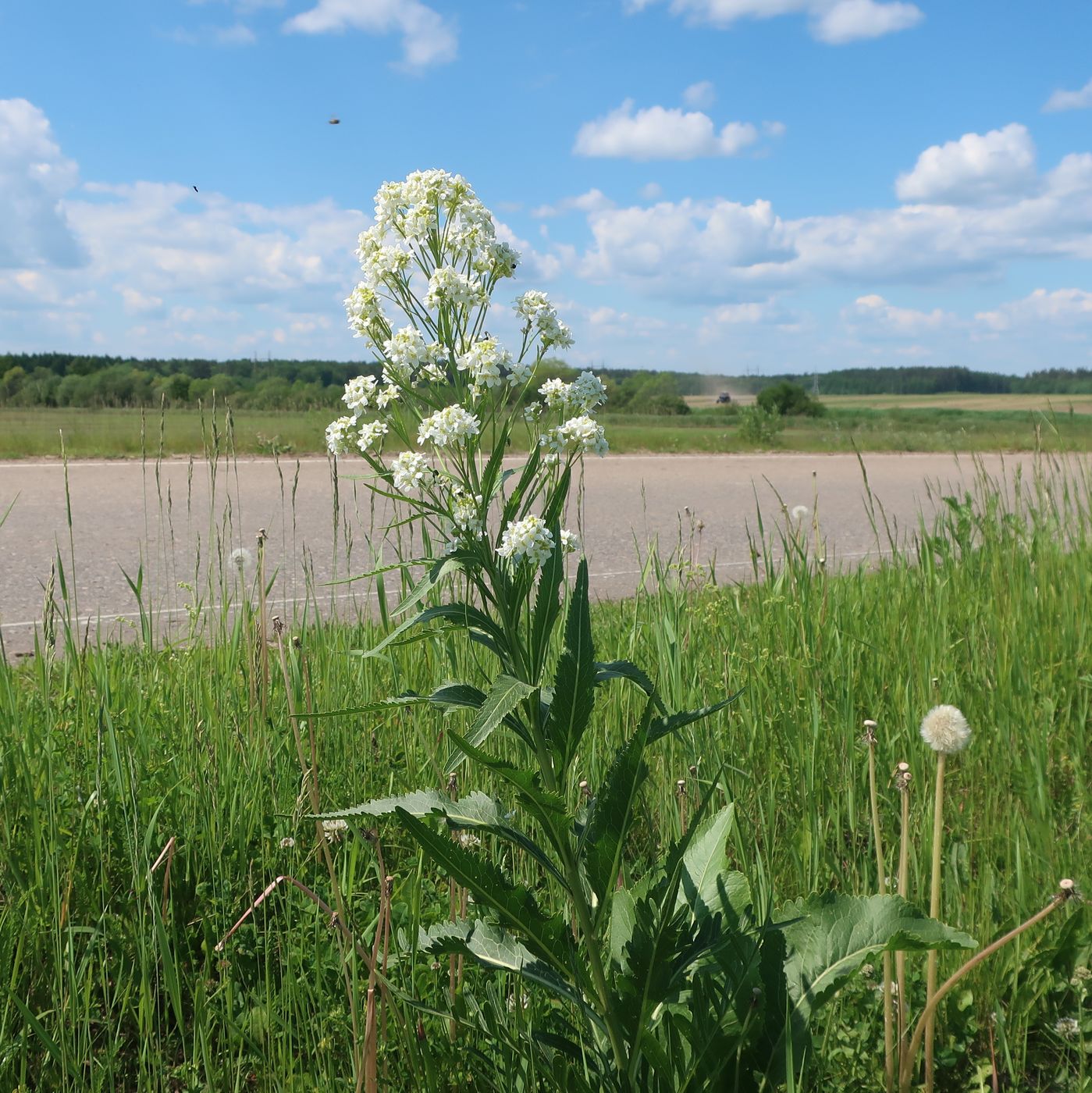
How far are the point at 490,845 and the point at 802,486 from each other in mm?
11995

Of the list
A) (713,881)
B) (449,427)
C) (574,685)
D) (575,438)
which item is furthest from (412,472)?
(713,881)

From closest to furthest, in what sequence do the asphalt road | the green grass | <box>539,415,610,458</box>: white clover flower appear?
<box>539,415,610,458</box>: white clover flower
the asphalt road
the green grass

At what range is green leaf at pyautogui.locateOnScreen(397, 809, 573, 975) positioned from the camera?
1.21 m

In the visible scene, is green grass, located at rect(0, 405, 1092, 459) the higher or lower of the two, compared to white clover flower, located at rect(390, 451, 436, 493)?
higher

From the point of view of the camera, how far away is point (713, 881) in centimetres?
150

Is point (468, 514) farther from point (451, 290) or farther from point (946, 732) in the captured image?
point (946, 732)

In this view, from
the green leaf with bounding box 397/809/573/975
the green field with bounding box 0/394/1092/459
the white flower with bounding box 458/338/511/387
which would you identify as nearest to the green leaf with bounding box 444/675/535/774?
the green leaf with bounding box 397/809/573/975

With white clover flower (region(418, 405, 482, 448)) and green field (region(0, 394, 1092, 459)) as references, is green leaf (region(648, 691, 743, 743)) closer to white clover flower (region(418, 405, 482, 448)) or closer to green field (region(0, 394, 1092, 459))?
white clover flower (region(418, 405, 482, 448))

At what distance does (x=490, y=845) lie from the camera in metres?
2.07

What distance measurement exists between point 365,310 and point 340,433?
0.72 feet

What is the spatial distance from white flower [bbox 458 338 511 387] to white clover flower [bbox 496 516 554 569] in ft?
0.85

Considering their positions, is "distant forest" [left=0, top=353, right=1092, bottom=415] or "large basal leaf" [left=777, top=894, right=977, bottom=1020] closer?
"large basal leaf" [left=777, top=894, right=977, bottom=1020]

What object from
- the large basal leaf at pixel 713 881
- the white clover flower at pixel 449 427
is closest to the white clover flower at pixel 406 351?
the white clover flower at pixel 449 427

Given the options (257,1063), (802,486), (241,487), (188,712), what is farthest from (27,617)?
(802,486)
